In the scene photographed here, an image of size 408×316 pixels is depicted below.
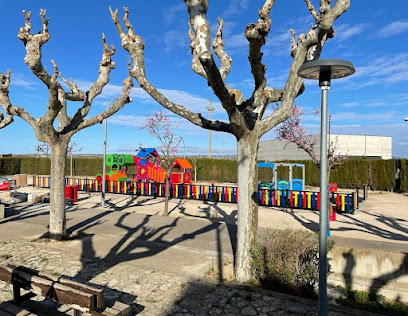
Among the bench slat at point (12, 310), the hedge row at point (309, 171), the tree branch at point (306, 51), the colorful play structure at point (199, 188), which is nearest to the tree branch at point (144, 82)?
the tree branch at point (306, 51)

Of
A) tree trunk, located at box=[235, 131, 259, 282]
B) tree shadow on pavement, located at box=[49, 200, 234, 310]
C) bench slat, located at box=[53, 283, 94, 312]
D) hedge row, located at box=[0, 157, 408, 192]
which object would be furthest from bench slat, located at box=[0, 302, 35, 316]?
hedge row, located at box=[0, 157, 408, 192]

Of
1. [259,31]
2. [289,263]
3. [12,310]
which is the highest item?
[259,31]

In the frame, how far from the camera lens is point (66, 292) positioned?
374cm

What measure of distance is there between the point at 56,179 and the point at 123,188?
524 inches

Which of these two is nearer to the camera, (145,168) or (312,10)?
(312,10)

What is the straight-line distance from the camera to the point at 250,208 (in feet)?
20.0

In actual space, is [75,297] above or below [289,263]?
above

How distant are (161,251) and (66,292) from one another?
4351 millimetres

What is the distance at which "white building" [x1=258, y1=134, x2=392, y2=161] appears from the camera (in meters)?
51.2

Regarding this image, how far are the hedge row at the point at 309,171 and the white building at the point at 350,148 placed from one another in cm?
1714

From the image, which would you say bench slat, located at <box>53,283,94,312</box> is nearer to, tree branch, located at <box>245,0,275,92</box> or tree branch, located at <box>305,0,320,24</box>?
tree branch, located at <box>245,0,275,92</box>

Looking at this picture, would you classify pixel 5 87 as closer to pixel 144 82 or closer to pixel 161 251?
pixel 144 82

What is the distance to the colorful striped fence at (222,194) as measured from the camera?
15.4 m

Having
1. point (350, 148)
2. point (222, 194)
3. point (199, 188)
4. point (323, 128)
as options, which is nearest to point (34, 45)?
point (323, 128)
